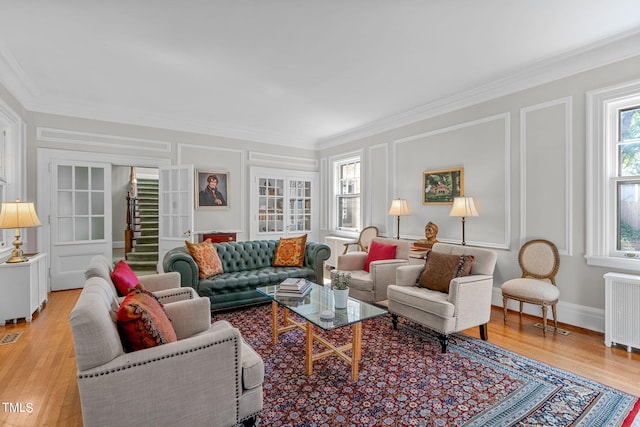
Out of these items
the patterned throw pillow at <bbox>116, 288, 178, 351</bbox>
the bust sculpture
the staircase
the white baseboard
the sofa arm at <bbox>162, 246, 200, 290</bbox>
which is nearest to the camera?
the patterned throw pillow at <bbox>116, 288, 178, 351</bbox>

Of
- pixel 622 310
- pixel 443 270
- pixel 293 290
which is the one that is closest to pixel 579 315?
pixel 622 310

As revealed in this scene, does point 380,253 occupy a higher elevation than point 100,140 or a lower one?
lower

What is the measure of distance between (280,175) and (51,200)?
3.77 m

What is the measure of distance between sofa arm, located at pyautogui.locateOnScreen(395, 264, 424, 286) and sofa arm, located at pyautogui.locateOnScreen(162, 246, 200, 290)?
226 centimetres

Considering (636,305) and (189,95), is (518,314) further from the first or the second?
(189,95)

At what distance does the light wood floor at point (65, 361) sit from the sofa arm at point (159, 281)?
30.8 inches

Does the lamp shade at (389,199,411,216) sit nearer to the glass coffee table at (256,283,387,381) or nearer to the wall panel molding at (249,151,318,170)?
the glass coffee table at (256,283,387,381)

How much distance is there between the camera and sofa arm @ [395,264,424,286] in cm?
336

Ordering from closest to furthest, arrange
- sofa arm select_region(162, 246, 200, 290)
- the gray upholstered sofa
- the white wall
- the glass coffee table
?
1. the gray upholstered sofa
2. the glass coffee table
3. the white wall
4. sofa arm select_region(162, 246, 200, 290)

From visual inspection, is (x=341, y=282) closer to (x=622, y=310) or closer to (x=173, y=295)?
(x=173, y=295)

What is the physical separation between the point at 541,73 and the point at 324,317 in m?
3.59

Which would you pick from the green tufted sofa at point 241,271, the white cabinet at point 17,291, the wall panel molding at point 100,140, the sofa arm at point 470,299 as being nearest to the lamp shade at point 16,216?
the white cabinet at point 17,291

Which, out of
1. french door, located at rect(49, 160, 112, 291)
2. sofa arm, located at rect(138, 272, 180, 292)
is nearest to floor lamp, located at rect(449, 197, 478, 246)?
sofa arm, located at rect(138, 272, 180, 292)

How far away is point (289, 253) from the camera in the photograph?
4434 mm
